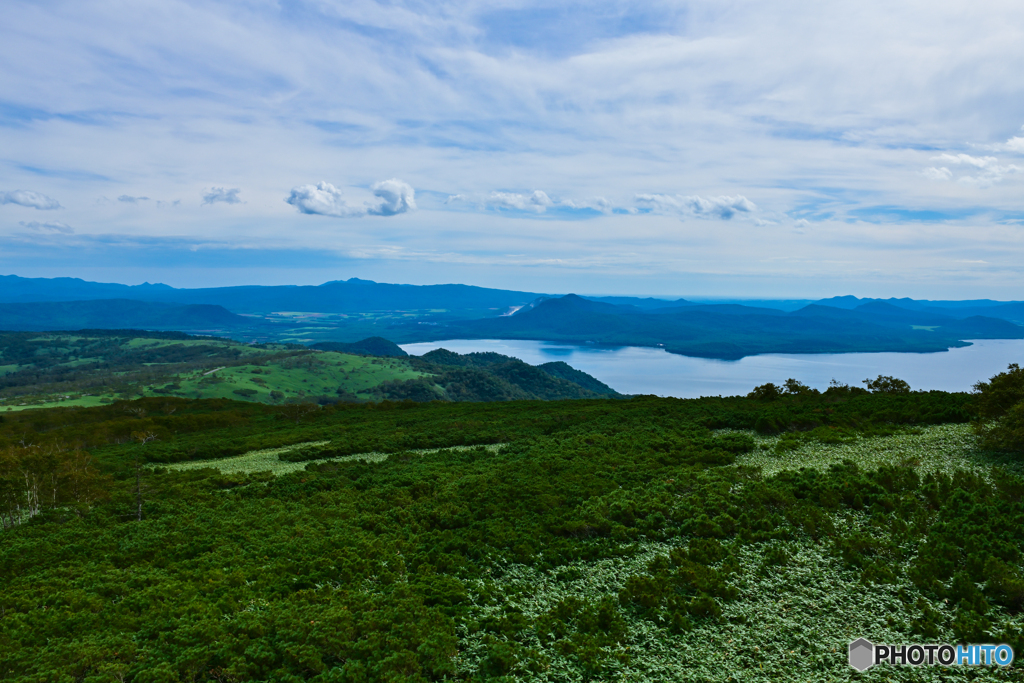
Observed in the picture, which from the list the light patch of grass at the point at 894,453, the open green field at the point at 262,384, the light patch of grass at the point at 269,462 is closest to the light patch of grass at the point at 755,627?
the light patch of grass at the point at 894,453

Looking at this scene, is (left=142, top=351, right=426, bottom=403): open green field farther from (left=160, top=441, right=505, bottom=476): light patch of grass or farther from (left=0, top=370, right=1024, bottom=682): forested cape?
(left=0, top=370, right=1024, bottom=682): forested cape

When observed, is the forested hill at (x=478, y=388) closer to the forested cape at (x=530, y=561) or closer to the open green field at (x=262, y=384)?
the open green field at (x=262, y=384)

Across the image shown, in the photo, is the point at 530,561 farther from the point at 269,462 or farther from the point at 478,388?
the point at 478,388

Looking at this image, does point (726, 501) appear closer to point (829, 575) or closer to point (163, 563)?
point (829, 575)

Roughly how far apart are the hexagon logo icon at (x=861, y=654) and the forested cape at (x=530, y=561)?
0.88 ft

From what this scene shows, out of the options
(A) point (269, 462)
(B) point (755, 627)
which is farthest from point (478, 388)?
(B) point (755, 627)

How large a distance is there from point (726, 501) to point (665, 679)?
885 centimetres

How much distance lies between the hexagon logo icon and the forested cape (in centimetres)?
27

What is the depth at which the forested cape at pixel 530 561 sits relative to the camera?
1188cm

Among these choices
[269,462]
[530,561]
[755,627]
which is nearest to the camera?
[755,627]

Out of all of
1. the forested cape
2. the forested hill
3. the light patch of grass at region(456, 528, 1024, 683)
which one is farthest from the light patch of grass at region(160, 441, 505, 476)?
the forested hill

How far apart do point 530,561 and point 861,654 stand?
8820mm

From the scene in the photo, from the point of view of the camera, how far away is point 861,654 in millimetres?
11797

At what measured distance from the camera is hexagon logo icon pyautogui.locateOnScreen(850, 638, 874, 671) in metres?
11.5
